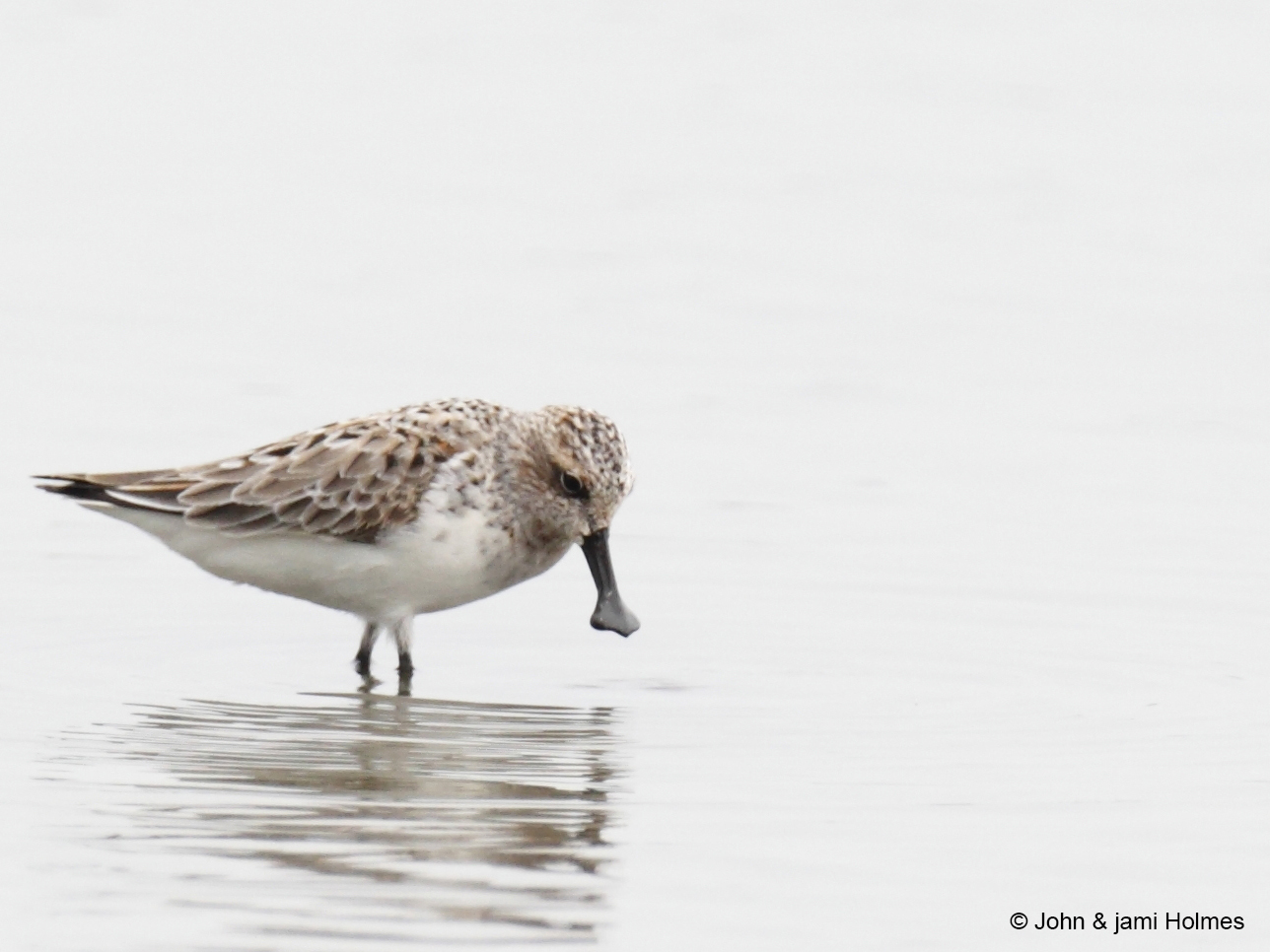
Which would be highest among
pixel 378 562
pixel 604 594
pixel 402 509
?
pixel 402 509

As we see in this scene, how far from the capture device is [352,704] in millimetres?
10930

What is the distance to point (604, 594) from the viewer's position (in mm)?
11516

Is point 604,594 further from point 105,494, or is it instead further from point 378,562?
point 105,494

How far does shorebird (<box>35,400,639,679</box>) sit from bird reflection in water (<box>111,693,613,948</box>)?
62cm

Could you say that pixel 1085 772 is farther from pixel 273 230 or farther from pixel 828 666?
pixel 273 230

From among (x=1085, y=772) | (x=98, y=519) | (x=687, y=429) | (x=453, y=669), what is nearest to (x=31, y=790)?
(x=453, y=669)

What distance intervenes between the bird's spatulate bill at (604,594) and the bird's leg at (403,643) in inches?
32.5

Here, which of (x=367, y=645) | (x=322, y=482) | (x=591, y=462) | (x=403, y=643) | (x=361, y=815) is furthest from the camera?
(x=367, y=645)

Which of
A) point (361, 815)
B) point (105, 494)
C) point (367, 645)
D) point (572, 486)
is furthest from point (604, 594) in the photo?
point (361, 815)

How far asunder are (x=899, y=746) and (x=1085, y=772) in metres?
0.78

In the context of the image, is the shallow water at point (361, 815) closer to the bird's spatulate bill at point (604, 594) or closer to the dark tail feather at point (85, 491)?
the bird's spatulate bill at point (604, 594)

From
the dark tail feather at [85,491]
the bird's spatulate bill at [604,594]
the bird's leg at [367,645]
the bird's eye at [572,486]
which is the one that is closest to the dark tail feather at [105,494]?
the dark tail feather at [85,491]

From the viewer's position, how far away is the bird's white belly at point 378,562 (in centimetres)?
1118

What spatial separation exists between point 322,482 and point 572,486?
111 centimetres
